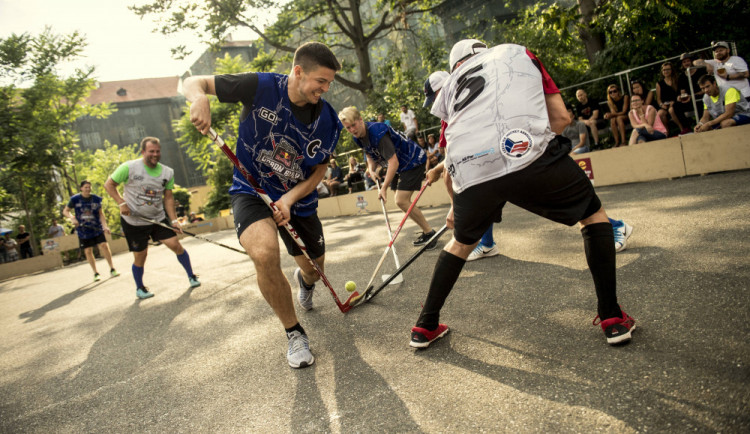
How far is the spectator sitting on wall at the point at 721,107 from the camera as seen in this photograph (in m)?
7.36

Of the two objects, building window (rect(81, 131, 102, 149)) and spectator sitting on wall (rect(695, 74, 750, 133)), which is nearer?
spectator sitting on wall (rect(695, 74, 750, 133))

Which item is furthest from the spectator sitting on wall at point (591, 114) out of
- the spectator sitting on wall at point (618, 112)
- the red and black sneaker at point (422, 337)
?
the red and black sneaker at point (422, 337)

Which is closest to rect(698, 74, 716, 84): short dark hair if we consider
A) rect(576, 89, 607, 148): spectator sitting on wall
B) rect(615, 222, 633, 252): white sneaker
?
rect(576, 89, 607, 148): spectator sitting on wall

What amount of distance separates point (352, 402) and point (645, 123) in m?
8.72

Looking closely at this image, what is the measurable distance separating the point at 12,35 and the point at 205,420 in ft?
92.2

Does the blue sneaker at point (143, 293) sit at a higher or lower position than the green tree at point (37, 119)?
lower

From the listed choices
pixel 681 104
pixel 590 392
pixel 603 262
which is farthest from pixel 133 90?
pixel 590 392

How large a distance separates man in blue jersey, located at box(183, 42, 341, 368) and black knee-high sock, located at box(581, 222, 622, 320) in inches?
70.0

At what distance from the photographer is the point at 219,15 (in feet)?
65.4

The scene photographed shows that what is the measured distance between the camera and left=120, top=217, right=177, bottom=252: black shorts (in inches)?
249

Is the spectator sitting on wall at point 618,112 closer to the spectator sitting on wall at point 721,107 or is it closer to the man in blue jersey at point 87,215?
the spectator sitting on wall at point 721,107

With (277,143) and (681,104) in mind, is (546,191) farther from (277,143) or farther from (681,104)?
(681,104)

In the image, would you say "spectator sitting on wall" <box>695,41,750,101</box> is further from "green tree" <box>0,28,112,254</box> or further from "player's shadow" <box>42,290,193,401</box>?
"green tree" <box>0,28,112,254</box>

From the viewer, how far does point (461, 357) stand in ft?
8.50
